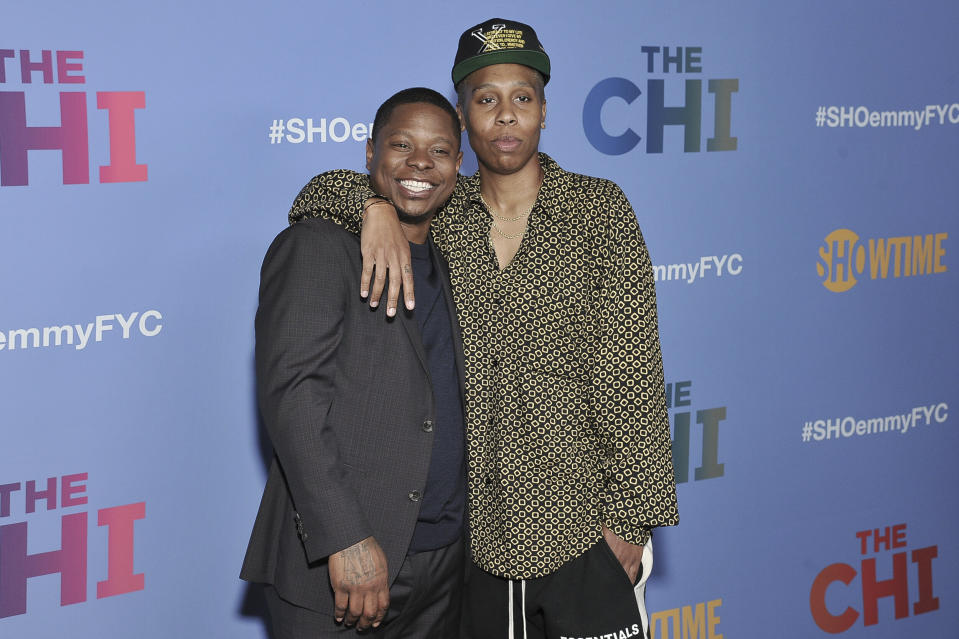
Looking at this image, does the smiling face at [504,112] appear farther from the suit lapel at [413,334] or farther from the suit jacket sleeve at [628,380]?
the suit lapel at [413,334]

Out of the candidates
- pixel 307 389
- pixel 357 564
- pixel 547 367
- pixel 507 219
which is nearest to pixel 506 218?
pixel 507 219

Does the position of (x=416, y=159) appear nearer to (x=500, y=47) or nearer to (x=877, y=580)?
(x=500, y=47)

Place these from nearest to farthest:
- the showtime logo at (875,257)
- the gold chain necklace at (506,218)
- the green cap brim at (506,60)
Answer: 1. the green cap brim at (506,60)
2. the gold chain necklace at (506,218)
3. the showtime logo at (875,257)

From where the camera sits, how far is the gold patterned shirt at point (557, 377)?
187 centimetres

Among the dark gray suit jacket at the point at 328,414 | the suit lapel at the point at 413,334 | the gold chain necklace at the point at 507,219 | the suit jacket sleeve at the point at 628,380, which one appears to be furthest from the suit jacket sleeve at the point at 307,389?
the suit jacket sleeve at the point at 628,380

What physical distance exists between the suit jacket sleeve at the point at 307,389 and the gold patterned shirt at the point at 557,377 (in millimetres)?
235

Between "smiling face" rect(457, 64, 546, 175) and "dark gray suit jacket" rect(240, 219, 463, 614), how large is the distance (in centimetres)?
35

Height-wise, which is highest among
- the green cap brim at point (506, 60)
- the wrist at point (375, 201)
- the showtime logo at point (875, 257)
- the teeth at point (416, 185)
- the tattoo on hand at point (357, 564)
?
the green cap brim at point (506, 60)

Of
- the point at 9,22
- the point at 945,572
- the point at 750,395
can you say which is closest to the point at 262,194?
the point at 9,22

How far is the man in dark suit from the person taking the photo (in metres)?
1.62

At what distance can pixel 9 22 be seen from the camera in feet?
6.40

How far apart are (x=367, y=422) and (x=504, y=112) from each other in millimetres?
642

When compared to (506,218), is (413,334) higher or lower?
lower

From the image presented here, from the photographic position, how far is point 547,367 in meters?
1.88
